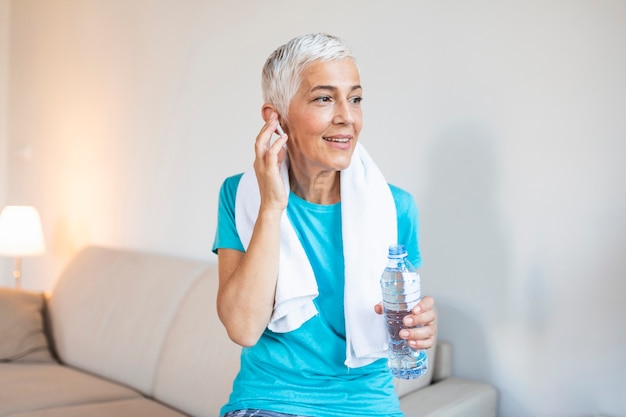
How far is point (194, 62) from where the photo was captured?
2.97 meters

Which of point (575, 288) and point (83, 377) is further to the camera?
point (83, 377)

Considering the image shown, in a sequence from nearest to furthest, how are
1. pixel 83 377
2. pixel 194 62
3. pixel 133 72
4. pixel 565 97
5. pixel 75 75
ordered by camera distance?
1. pixel 565 97
2. pixel 83 377
3. pixel 194 62
4. pixel 133 72
5. pixel 75 75

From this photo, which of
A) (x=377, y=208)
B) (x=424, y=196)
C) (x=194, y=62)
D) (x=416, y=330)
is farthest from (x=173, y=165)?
(x=416, y=330)

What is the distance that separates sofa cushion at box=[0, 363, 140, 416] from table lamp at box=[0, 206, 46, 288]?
75 cm

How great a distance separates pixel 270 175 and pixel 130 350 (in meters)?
1.61

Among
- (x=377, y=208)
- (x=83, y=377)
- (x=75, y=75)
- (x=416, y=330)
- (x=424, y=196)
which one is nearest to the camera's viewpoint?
(x=416, y=330)

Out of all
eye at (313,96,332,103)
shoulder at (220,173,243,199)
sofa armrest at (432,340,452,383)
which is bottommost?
sofa armrest at (432,340,452,383)

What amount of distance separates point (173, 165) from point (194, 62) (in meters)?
0.46

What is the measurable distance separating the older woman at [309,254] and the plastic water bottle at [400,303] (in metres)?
0.03

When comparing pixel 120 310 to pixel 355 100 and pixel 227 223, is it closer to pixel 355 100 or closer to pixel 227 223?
pixel 227 223

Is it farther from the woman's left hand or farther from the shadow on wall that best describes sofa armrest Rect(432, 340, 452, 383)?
the woman's left hand

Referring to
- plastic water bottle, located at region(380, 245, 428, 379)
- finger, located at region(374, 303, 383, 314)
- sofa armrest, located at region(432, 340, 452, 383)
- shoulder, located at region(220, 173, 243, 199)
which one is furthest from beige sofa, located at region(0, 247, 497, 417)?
shoulder, located at region(220, 173, 243, 199)

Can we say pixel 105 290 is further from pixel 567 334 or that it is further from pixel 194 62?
pixel 567 334

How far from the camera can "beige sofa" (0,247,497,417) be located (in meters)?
2.09
